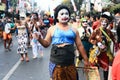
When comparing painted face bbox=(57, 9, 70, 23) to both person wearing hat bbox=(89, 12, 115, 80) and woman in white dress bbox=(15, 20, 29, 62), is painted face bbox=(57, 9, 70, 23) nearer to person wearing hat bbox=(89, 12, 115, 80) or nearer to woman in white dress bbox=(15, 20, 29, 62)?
person wearing hat bbox=(89, 12, 115, 80)

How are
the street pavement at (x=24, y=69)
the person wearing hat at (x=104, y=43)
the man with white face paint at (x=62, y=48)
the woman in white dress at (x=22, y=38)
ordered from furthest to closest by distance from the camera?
the woman in white dress at (x=22, y=38) → the street pavement at (x=24, y=69) → the person wearing hat at (x=104, y=43) → the man with white face paint at (x=62, y=48)

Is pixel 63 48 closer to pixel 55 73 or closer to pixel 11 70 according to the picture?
pixel 55 73

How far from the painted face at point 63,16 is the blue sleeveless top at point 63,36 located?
0.14 meters

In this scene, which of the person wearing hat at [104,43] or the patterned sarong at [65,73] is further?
the person wearing hat at [104,43]

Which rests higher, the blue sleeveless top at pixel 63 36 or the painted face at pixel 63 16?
the painted face at pixel 63 16

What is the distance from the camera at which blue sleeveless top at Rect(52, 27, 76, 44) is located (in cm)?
620

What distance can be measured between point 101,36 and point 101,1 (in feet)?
75.5

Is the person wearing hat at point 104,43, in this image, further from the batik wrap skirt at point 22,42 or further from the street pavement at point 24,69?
the batik wrap skirt at point 22,42

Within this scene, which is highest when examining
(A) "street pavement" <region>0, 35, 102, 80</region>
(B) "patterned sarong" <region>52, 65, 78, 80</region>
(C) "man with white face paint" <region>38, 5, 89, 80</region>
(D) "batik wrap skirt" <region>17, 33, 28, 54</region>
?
(C) "man with white face paint" <region>38, 5, 89, 80</region>

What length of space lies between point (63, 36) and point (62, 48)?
0.57 ft

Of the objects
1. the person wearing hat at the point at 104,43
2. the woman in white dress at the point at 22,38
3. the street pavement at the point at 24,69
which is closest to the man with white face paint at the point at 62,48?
the person wearing hat at the point at 104,43

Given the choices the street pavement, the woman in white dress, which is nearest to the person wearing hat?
the street pavement

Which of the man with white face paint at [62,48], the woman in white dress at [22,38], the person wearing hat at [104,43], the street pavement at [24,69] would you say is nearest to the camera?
the man with white face paint at [62,48]

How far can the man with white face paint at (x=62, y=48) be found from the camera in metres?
6.17
